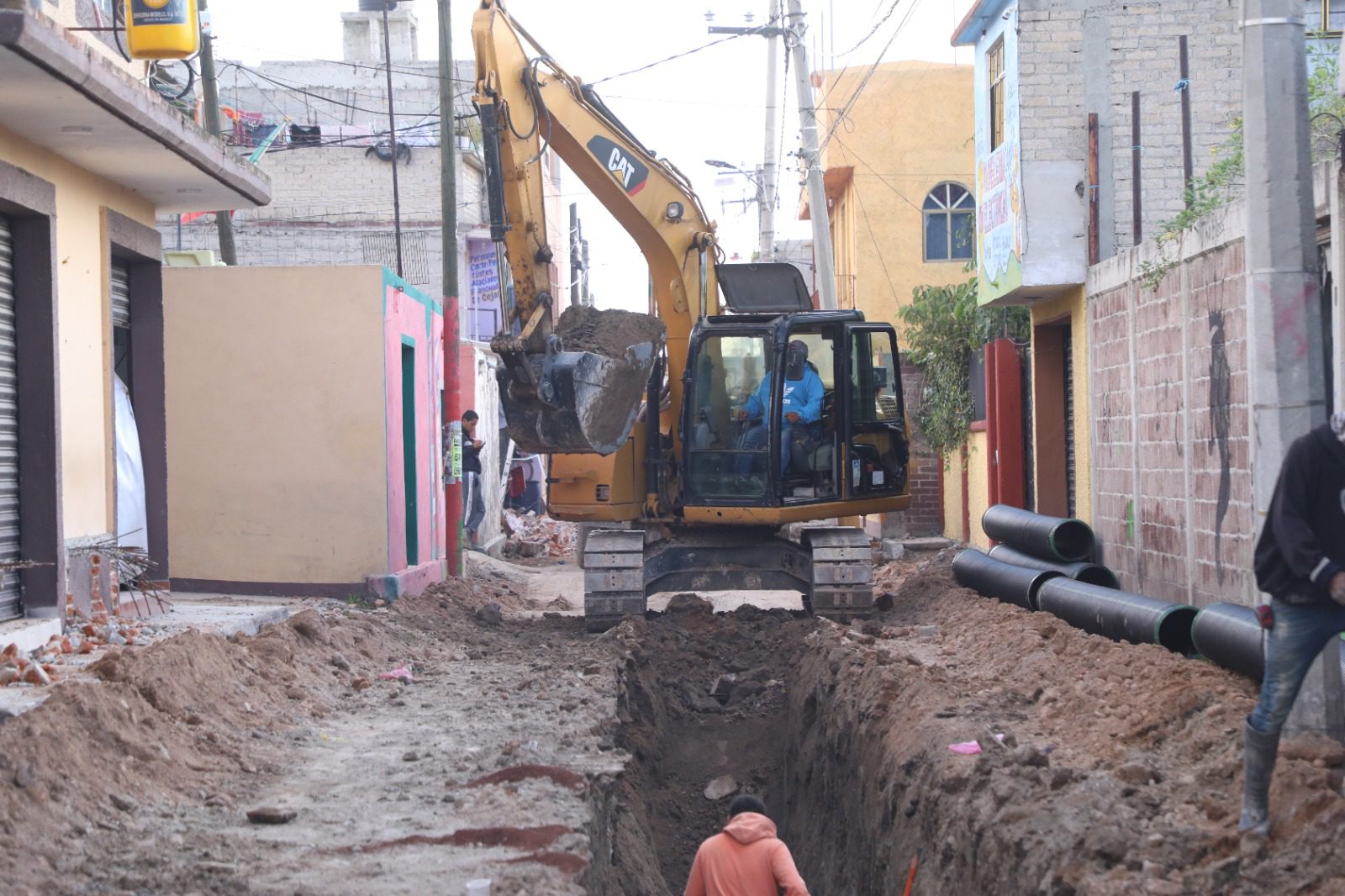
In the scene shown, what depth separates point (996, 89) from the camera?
1511 centimetres

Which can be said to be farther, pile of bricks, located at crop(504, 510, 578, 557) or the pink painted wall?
pile of bricks, located at crop(504, 510, 578, 557)

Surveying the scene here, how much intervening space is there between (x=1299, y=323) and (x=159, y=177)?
869 cm

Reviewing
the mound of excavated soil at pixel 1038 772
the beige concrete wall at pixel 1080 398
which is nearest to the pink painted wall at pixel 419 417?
the mound of excavated soil at pixel 1038 772

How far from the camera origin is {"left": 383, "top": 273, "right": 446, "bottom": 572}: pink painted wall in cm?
1409

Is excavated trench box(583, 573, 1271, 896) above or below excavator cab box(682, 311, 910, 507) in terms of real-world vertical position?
below

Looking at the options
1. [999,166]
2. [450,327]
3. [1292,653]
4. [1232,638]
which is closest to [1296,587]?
[1292,653]

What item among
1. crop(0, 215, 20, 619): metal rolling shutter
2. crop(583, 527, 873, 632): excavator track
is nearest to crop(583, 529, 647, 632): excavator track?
crop(583, 527, 873, 632): excavator track

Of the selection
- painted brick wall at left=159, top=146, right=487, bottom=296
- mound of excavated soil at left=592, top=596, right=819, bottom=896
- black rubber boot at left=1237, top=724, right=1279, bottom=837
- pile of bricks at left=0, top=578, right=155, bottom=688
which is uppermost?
painted brick wall at left=159, top=146, right=487, bottom=296

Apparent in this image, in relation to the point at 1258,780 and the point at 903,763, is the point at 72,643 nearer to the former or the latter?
the point at 903,763

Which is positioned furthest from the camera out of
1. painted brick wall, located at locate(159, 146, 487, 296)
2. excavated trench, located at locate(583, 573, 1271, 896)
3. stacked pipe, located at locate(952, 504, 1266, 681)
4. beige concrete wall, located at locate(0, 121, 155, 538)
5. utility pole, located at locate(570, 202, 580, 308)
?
utility pole, located at locate(570, 202, 580, 308)

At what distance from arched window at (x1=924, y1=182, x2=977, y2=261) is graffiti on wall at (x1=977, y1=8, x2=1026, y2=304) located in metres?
13.5

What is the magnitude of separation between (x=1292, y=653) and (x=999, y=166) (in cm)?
1049

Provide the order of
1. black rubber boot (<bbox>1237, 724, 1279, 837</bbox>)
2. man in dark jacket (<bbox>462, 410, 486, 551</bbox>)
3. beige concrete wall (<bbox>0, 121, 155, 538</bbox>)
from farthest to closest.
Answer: man in dark jacket (<bbox>462, 410, 486, 551</bbox>) < beige concrete wall (<bbox>0, 121, 155, 538</bbox>) < black rubber boot (<bbox>1237, 724, 1279, 837</bbox>)

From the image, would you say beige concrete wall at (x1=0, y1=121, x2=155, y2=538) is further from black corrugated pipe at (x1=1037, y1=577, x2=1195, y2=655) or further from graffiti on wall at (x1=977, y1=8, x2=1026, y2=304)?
graffiti on wall at (x1=977, y1=8, x2=1026, y2=304)
